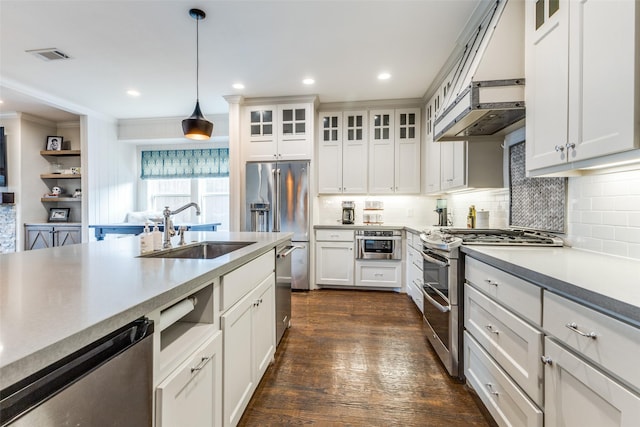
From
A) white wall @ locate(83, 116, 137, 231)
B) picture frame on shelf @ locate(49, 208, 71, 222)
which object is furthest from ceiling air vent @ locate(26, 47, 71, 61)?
picture frame on shelf @ locate(49, 208, 71, 222)

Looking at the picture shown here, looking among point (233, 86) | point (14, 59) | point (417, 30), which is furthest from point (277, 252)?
point (14, 59)

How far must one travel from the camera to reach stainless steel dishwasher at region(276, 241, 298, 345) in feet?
7.22

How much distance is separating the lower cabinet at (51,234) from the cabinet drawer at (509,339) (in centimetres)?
583

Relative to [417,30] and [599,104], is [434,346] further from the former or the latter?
[417,30]

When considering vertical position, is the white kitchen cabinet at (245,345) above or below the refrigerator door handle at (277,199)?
below

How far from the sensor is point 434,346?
2.24 m

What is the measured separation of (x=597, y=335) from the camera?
87cm

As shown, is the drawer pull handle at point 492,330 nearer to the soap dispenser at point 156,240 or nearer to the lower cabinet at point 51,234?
the soap dispenser at point 156,240

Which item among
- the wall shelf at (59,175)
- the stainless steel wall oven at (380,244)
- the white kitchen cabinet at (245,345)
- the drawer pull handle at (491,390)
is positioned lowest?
the drawer pull handle at (491,390)

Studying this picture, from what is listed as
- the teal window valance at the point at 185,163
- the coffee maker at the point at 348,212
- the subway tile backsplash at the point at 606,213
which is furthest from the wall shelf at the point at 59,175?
the subway tile backsplash at the point at 606,213

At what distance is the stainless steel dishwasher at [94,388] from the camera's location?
1.61ft

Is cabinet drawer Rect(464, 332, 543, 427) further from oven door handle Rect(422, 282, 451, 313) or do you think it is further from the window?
the window

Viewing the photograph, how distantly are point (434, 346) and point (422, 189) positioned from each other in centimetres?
245

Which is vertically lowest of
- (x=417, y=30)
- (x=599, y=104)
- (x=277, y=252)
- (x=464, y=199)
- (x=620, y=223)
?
(x=277, y=252)
